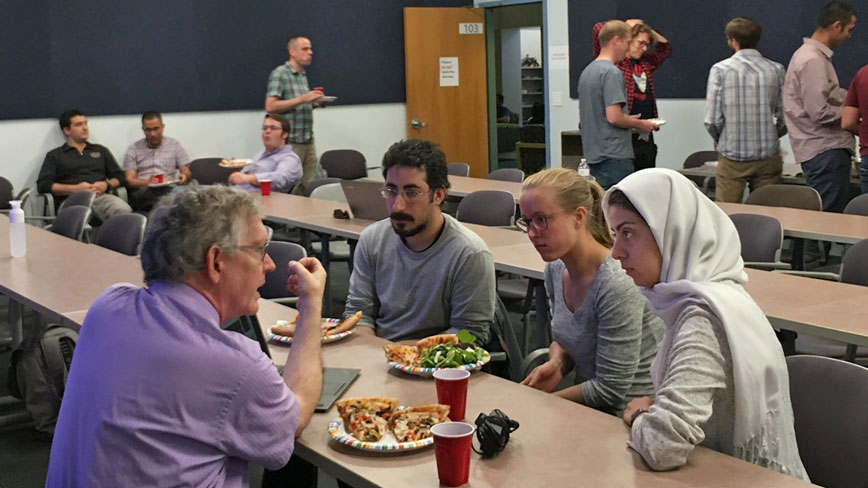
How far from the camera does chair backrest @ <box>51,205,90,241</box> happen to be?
5523 millimetres

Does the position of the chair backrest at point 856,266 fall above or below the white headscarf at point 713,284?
below

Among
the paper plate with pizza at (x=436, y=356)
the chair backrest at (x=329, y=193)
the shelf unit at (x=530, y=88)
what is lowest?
the paper plate with pizza at (x=436, y=356)

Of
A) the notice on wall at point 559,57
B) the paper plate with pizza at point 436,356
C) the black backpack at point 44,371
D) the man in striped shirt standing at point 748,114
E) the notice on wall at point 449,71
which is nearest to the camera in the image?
the paper plate with pizza at point 436,356

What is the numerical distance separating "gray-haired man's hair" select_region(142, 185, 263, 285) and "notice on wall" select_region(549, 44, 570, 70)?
27.6 feet

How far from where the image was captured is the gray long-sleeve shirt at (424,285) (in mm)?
3033

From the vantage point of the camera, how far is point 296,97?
8664 millimetres

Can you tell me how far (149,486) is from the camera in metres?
1.75

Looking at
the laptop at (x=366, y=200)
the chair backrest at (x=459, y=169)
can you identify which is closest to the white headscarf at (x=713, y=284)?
the laptop at (x=366, y=200)

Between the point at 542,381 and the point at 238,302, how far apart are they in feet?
3.42

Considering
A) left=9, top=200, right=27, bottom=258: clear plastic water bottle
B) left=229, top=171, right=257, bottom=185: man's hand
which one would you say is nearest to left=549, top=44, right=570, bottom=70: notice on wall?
left=229, top=171, right=257, bottom=185: man's hand

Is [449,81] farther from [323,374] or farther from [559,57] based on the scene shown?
[323,374]

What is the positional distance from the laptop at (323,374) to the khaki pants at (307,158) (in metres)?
6.31

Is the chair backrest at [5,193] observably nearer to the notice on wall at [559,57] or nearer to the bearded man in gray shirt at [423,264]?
the notice on wall at [559,57]

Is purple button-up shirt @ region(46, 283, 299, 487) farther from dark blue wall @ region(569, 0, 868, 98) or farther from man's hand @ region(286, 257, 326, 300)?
dark blue wall @ region(569, 0, 868, 98)
